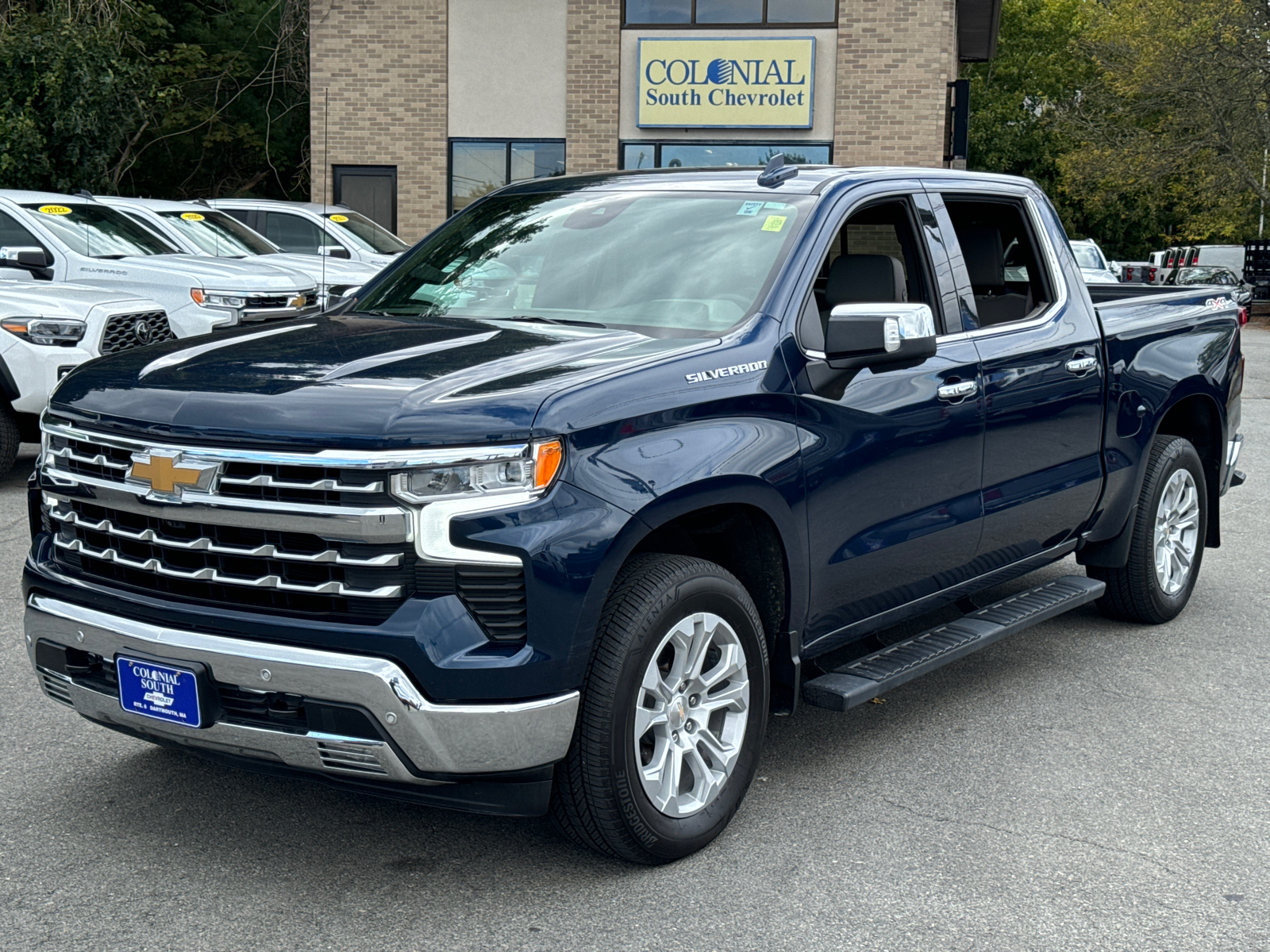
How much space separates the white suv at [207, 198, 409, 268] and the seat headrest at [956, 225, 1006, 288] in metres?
11.3

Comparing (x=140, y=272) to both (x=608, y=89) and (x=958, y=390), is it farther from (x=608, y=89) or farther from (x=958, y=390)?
(x=608, y=89)

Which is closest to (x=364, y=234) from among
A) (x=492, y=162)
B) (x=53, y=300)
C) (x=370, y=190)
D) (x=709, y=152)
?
(x=53, y=300)

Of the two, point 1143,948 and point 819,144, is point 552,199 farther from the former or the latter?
point 819,144

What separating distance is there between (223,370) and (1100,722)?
10.9 feet

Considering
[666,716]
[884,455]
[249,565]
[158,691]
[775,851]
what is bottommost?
[775,851]

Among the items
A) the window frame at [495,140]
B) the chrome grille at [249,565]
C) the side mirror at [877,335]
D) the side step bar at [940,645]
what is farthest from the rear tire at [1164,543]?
the window frame at [495,140]

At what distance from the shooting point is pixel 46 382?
368 inches

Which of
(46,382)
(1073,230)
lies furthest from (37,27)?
(1073,230)

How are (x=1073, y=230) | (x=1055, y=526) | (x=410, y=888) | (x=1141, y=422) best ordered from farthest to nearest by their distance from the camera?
(x=1073, y=230) < (x=1141, y=422) < (x=1055, y=526) < (x=410, y=888)

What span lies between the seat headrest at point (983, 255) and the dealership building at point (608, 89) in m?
17.5

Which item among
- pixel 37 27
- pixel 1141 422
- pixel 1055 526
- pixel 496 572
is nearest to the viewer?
pixel 496 572

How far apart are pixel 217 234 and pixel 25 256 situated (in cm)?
403

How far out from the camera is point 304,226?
56.2 ft

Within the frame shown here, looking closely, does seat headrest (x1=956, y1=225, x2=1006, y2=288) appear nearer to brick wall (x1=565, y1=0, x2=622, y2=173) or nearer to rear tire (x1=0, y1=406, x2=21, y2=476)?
rear tire (x1=0, y1=406, x2=21, y2=476)
